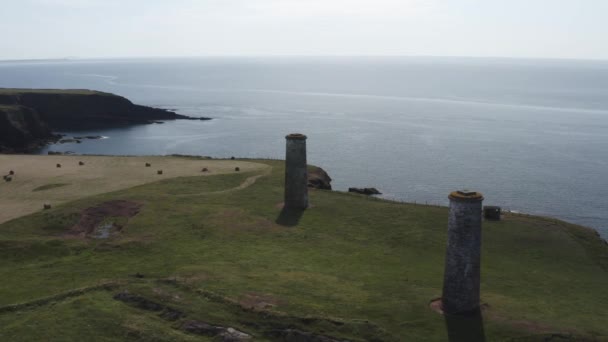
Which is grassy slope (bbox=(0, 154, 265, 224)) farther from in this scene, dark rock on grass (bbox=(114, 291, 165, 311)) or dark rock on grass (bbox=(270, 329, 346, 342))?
dark rock on grass (bbox=(270, 329, 346, 342))

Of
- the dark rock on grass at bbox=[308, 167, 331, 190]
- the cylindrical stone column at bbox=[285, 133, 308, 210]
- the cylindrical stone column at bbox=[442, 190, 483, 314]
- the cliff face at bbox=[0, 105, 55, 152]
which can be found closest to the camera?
the cylindrical stone column at bbox=[442, 190, 483, 314]

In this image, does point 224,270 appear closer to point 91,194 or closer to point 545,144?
point 91,194

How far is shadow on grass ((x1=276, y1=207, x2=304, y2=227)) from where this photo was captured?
4244cm

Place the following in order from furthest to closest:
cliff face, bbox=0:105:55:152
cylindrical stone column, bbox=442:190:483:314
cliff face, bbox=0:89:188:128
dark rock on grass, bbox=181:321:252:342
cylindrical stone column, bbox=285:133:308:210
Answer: cliff face, bbox=0:89:188:128, cliff face, bbox=0:105:55:152, cylindrical stone column, bbox=285:133:308:210, cylindrical stone column, bbox=442:190:483:314, dark rock on grass, bbox=181:321:252:342

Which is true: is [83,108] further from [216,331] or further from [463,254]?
[463,254]

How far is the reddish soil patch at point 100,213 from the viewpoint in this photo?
39812 mm

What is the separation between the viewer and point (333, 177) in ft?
289

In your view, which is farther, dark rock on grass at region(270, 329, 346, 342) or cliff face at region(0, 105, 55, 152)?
cliff face at region(0, 105, 55, 152)

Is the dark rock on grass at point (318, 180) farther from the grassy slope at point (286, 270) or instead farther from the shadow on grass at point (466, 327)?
the shadow on grass at point (466, 327)

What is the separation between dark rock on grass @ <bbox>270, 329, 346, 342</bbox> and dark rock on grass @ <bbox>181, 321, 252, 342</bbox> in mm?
1320

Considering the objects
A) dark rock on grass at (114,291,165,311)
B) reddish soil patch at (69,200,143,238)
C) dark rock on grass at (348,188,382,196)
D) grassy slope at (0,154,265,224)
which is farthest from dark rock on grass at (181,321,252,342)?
dark rock on grass at (348,188,382,196)

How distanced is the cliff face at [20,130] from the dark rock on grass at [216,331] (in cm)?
9210

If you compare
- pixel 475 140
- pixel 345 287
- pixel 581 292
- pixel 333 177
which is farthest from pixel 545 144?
pixel 345 287

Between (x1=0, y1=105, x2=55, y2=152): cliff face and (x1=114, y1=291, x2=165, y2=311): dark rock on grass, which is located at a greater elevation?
(x1=0, y1=105, x2=55, y2=152): cliff face
